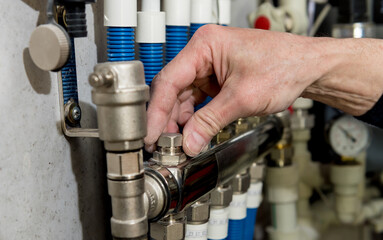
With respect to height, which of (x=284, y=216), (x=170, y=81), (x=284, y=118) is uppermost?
(x=170, y=81)

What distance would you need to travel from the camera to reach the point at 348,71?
23.5 inches

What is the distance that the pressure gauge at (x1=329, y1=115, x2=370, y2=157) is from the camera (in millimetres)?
1130

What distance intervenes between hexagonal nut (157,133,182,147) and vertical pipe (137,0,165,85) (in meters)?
0.08

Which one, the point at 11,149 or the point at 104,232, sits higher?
the point at 11,149

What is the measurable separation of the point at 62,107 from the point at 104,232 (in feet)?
0.68

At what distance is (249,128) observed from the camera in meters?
0.70

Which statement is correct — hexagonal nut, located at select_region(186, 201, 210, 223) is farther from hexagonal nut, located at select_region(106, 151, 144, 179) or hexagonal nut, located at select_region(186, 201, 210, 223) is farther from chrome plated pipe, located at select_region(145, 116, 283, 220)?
hexagonal nut, located at select_region(106, 151, 144, 179)

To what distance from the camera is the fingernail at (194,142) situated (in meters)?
0.49

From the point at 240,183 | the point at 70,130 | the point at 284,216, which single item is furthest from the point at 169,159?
the point at 284,216

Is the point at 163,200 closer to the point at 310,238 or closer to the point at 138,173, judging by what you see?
the point at 138,173

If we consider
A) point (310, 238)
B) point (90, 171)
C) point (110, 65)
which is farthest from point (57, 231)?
point (310, 238)

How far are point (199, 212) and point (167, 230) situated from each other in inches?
3.1

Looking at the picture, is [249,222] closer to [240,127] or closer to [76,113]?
[240,127]

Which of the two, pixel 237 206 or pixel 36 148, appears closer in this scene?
pixel 36 148
